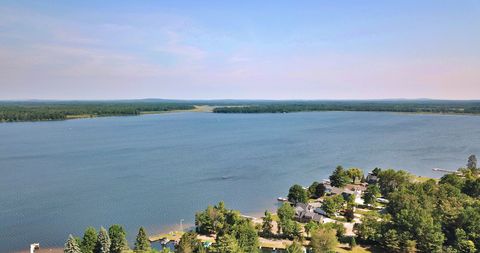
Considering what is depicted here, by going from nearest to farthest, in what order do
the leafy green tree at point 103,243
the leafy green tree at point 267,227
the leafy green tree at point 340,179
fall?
1. the leafy green tree at point 103,243
2. the leafy green tree at point 267,227
3. the leafy green tree at point 340,179

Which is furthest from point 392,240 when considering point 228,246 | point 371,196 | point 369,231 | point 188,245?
point 188,245

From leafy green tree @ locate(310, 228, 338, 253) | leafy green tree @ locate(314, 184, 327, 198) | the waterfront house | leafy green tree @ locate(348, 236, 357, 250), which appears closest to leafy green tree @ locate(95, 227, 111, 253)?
leafy green tree @ locate(310, 228, 338, 253)

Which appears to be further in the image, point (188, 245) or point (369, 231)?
point (369, 231)

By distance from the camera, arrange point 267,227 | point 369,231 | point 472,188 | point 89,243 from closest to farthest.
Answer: point 89,243, point 369,231, point 267,227, point 472,188

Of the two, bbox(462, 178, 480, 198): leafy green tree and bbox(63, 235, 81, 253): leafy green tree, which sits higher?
bbox(462, 178, 480, 198): leafy green tree

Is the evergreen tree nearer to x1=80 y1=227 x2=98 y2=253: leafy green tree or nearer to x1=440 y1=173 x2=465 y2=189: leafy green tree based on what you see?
x1=80 y1=227 x2=98 y2=253: leafy green tree

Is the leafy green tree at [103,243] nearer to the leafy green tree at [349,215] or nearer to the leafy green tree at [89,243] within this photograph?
the leafy green tree at [89,243]

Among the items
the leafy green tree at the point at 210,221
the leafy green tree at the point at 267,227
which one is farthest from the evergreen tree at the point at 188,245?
the leafy green tree at the point at 267,227

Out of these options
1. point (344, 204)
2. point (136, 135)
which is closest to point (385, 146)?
point (344, 204)

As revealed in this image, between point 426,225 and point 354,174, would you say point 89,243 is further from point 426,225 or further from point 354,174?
point 354,174

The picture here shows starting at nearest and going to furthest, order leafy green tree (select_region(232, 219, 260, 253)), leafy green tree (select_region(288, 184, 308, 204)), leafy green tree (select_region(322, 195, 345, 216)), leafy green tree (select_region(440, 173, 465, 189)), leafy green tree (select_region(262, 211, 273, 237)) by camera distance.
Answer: leafy green tree (select_region(232, 219, 260, 253)), leafy green tree (select_region(262, 211, 273, 237)), leafy green tree (select_region(322, 195, 345, 216)), leafy green tree (select_region(440, 173, 465, 189)), leafy green tree (select_region(288, 184, 308, 204))
